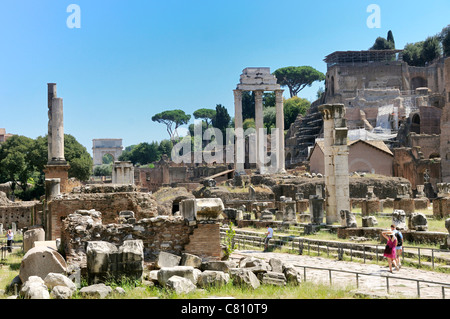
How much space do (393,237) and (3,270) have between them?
29.5 ft

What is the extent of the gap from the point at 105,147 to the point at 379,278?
100 metres

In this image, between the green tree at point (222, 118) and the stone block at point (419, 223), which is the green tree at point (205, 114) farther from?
the stone block at point (419, 223)

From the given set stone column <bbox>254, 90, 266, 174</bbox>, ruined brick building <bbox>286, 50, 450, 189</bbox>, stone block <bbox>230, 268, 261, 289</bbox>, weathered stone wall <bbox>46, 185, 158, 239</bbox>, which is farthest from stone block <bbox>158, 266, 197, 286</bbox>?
stone column <bbox>254, 90, 266, 174</bbox>

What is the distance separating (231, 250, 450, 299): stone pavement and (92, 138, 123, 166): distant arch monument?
9589 cm

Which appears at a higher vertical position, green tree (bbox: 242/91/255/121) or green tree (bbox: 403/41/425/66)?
green tree (bbox: 403/41/425/66)

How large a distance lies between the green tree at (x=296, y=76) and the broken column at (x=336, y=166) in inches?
3307

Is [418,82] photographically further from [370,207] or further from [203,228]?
[203,228]

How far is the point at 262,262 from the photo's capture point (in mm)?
10203

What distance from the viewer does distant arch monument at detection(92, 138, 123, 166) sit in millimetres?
107750

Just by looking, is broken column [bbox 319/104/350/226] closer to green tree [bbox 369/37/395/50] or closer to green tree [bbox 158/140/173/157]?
green tree [bbox 369/37/395/50]

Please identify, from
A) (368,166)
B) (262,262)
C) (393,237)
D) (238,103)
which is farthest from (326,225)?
(238,103)

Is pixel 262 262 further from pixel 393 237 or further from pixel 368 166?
pixel 368 166

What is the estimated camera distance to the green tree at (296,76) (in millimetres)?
103312
